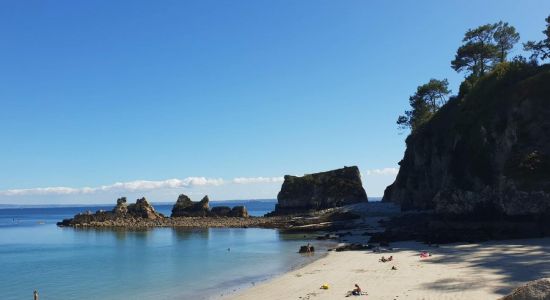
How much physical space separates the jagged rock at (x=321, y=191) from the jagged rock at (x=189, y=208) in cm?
1817

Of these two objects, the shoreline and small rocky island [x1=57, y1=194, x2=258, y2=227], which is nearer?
the shoreline

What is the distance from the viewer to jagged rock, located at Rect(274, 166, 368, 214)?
348 feet

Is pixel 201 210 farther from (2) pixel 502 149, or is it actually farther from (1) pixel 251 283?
(1) pixel 251 283

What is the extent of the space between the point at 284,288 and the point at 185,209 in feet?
306

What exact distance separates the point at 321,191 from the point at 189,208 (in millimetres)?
33656

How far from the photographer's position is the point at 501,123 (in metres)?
48.6

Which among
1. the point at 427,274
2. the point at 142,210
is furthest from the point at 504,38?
the point at 142,210

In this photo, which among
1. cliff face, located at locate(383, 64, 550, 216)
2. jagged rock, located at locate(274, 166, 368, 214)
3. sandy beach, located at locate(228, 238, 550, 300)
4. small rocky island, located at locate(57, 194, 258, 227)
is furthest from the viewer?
jagged rock, located at locate(274, 166, 368, 214)

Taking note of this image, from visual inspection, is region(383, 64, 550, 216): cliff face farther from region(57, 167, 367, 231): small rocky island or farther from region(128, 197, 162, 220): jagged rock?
region(128, 197, 162, 220): jagged rock

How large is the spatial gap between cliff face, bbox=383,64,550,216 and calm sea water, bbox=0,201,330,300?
16.4 m

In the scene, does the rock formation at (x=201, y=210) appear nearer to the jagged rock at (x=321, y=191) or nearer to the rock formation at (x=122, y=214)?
the rock formation at (x=122, y=214)

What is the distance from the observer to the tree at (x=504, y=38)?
251 ft

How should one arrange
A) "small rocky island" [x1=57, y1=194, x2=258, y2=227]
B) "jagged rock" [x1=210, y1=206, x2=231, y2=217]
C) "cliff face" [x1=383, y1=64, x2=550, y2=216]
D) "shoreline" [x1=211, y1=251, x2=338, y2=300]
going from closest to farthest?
1. "shoreline" [x1=211, y1=251, x2=338, y2=300]
2. "cliff face" [x1=383, y1=64, x2=550, y2=216]
3. "small rocky island" [x1=57, y1=194, x2=258, y2=227]
4. "jagged rock" [x1=210, y1=206, x2=231, y2=217]

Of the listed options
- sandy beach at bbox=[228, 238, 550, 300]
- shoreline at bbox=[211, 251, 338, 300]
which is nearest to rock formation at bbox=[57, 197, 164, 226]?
shoreline at bbox=[211, 251, 338, 300]
